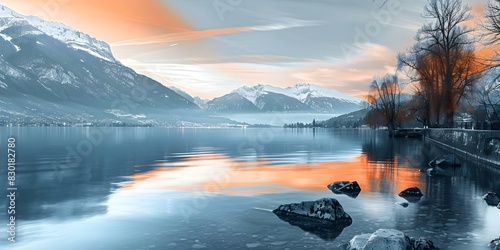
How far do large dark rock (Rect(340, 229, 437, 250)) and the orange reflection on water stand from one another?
30.5ft

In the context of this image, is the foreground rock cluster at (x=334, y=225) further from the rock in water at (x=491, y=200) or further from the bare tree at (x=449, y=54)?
the bare tree at (x=449, y=54)

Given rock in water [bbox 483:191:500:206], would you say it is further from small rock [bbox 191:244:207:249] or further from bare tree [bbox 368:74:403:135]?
bare tree [bbox 368:74:403:135]

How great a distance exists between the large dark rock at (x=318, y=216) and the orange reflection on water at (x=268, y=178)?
514 centimetres

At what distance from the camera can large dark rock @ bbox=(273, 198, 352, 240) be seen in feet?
40.2

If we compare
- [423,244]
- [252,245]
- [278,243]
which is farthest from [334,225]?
[252,245]

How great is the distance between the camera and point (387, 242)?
9.34 m

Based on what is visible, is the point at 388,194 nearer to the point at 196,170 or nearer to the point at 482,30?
the point at 196,170

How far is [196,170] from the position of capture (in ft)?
92.2

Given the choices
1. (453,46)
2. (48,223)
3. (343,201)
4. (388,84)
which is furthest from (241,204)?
(388,84)

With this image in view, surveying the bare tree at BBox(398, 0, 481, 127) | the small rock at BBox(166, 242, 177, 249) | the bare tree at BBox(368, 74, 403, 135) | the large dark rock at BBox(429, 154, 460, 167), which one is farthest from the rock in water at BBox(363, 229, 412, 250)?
the bare tree at BBox(368, 74, 403, 135)

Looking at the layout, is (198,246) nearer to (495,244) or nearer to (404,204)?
(495,244)

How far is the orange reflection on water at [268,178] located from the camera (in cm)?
2048

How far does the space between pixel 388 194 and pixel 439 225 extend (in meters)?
5.81

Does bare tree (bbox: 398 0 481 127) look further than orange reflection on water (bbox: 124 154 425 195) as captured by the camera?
Yes
